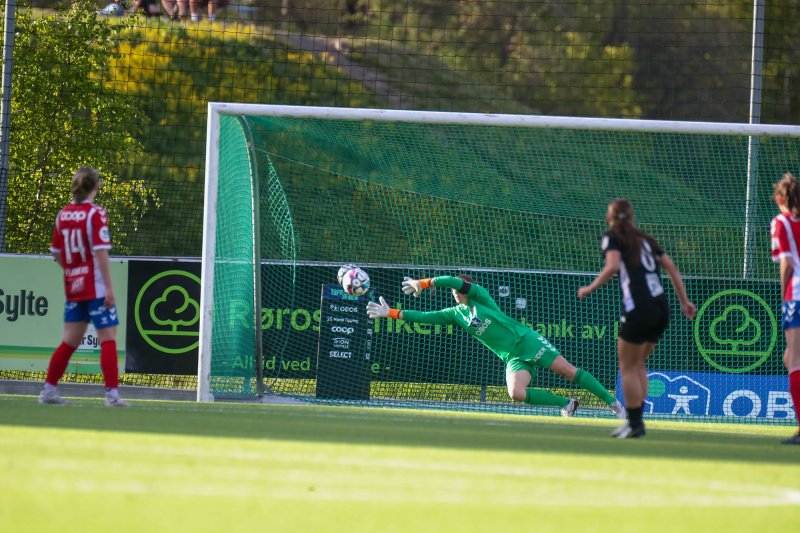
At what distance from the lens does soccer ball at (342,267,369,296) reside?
12211mm

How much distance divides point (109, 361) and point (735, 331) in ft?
26.0

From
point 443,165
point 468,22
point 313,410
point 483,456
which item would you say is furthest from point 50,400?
point 468,22

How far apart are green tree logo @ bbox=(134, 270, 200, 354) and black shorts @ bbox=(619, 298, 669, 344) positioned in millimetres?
6942

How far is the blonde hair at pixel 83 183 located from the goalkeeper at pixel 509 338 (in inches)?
150

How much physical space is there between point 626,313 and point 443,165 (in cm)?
1944

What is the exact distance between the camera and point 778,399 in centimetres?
1321

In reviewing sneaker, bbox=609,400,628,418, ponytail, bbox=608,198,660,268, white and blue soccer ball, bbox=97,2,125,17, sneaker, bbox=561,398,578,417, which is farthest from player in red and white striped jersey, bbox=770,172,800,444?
white and blue soccer ball, bbox=97,2,125,17

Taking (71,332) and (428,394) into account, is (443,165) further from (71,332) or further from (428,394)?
(71,332)

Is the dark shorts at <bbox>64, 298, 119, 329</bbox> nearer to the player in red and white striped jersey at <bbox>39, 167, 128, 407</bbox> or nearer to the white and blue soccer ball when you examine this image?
the player in red and white striped jersey at <bbox>39, 167, 128, 407</bbox>

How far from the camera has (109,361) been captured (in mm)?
8695

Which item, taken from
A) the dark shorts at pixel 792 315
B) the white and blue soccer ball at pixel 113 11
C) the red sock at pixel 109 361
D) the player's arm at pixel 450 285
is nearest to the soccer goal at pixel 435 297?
the player's arm at pixel 450 285

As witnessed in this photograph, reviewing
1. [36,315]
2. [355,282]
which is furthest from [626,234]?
[36,315]

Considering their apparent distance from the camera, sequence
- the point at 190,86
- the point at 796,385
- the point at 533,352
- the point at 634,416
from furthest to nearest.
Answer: the point at 190,86
the point at 533,352
the point at 796,385
the point at 634,416

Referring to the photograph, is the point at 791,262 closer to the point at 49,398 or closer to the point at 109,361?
the point at 109,361
